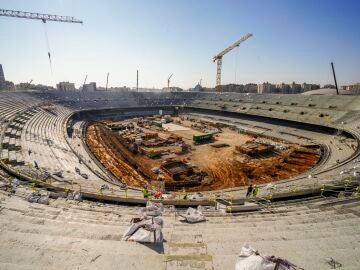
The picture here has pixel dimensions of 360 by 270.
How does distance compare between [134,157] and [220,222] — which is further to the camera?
[134,157]

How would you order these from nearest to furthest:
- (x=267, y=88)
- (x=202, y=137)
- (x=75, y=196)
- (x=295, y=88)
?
1. (x=75, y=196)
2. (x=202, y=137)
3. (x=295, y=88)
4. (x=267, y=88)

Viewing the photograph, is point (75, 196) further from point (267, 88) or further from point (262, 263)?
point (267, 88)

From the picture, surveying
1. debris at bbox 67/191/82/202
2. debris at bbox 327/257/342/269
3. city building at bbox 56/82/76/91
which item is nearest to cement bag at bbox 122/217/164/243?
debris at bbox 327/257/342/269

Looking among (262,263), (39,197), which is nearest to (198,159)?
(39,197)

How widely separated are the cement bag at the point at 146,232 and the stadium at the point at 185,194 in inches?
11.0

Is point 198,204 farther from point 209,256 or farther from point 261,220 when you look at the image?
point 209,256

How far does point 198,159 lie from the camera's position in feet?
118

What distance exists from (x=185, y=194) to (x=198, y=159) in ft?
59.0

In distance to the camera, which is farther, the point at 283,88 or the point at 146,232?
the point at 283,88

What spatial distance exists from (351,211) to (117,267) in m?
11.5

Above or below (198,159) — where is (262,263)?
above

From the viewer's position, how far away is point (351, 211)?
1142 centimetres

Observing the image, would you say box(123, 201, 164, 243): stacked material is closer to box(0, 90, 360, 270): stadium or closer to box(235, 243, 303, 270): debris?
box(0, 90, 360, 270): stadium

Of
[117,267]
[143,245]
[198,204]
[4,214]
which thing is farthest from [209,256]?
[4,214]
